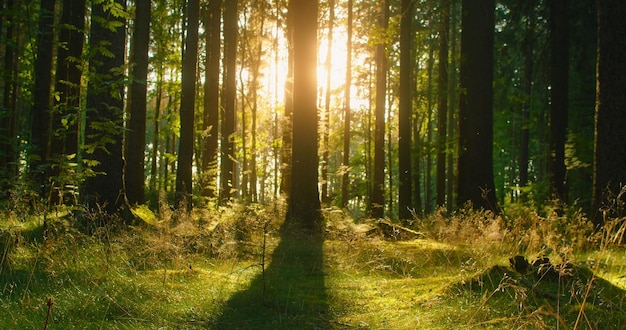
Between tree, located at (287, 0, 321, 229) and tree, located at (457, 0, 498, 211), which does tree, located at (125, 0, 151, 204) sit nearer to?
tree, located at (287, 0, 321, 229)

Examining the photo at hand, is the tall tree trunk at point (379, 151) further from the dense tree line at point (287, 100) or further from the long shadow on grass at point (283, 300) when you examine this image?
the long shadow on grass at point (283, 300)

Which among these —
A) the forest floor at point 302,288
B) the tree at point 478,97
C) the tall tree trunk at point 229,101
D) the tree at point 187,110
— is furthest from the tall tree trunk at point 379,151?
the forest floor at point 302,288

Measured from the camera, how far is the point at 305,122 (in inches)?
471

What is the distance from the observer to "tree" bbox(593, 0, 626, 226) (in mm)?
9047

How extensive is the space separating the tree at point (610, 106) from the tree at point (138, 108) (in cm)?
977

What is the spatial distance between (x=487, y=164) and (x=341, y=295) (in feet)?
24.6

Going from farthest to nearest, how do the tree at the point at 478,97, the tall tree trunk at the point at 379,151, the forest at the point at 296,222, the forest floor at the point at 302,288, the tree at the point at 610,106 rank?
the tall tree trunk at the point at 379,151, the tree at the point at 478,97, the tree at the point at 610,106, the forest at the point at 296,222, the forest floor at the point at 302,288

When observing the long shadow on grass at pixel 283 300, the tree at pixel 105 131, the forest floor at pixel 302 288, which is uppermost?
the tree at pixel 105 131

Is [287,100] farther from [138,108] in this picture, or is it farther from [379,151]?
[138,108]

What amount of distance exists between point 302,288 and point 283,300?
30.9 inches

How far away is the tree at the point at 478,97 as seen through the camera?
12.3 m

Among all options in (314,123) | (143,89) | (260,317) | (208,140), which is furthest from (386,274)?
(208,140)

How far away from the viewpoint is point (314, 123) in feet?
39.5

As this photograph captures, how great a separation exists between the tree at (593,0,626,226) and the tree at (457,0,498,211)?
3148mm
